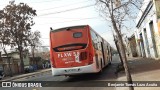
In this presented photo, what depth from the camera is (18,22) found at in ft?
200

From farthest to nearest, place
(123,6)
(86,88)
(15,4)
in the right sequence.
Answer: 1. (15,4)
2. (86,88)
3. (123,6)

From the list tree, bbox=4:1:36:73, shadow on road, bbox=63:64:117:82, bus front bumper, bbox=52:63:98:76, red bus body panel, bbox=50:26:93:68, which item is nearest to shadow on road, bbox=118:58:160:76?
shadow on road, bbox=63:64:117:82

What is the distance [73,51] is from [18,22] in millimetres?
43551

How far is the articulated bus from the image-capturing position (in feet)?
62.1

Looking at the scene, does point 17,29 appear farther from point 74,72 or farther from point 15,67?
point 74,72

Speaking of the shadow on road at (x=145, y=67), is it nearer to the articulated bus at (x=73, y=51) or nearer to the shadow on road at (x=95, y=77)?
the shadow on road at (x=95, y=77)

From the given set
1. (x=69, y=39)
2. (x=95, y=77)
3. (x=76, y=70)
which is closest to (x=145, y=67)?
(x=95, y=77)

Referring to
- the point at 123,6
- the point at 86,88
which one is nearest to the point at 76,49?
the point at 86,88

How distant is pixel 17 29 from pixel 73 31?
43.2 m

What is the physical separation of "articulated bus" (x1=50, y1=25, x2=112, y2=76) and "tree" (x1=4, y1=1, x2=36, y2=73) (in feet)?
137

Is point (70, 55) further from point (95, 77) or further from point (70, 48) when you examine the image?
point (95, 77)

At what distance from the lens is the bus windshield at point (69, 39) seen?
62.7ft

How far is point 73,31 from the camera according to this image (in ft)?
63.7

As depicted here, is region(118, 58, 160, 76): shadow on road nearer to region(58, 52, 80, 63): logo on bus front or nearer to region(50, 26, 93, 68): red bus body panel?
region(50, 26, 93, 68): red bus body panel
